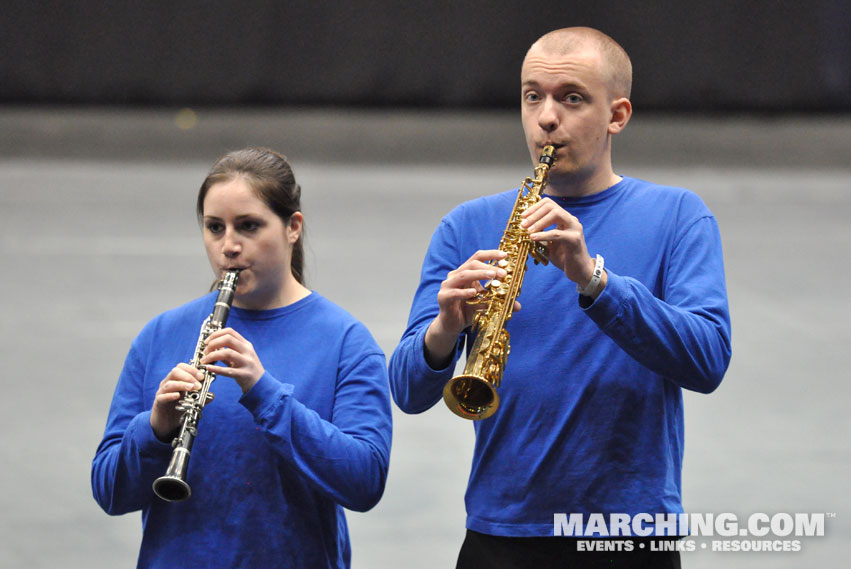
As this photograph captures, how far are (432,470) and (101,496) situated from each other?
10.3 feet

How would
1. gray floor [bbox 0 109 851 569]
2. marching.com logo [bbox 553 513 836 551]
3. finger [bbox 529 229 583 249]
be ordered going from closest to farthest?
finger [bbox 529 229 583 249] < marching.com logo [bbox 553 513 836 551] < gray floor [bbox 0 109 851 569]

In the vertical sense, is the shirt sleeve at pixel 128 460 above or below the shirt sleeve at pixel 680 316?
below

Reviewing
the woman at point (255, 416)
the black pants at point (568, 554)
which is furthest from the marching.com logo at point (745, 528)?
the woman at point (255, 416)

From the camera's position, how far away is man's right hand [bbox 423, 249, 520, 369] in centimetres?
215

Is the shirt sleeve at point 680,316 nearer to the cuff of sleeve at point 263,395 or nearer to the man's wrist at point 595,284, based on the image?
the man's wrist at point 595,284

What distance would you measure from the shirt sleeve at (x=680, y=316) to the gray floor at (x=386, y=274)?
7.92 feet

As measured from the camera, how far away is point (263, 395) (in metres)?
2.17

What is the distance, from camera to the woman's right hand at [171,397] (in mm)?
2146

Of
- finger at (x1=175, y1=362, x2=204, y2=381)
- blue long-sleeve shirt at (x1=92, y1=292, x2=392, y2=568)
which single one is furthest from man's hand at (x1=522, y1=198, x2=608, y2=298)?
finger at (x1=175, y1=362, x2=204, y2=381)

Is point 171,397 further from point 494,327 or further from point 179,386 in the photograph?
A: point 494,327

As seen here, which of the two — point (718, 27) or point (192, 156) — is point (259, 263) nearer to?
point (192, 156)

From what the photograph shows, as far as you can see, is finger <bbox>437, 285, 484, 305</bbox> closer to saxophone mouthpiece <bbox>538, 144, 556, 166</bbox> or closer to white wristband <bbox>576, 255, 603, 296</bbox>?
white wristband <bbox>576, 255, 603, 296</bbox>

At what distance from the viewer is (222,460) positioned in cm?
227

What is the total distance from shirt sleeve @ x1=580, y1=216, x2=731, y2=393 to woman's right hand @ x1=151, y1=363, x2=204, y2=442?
2.52 ft
